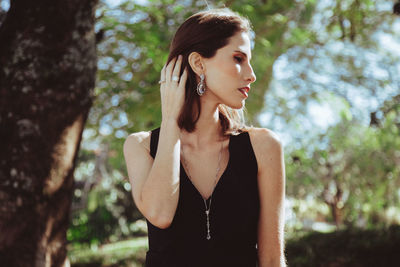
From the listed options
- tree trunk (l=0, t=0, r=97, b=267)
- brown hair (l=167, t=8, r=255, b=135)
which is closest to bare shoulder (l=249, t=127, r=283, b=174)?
brown hair (l=167, t=8, r=255, b=135)

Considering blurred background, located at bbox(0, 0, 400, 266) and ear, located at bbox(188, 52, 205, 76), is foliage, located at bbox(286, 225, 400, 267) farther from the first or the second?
ear, located at bbox(188, 52, 205, 76)

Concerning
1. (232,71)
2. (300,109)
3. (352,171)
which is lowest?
(352,171)

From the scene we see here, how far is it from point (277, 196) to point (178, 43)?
1.03m

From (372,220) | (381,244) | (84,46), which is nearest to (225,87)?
(84,46)

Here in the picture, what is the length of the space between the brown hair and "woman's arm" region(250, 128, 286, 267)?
292mm

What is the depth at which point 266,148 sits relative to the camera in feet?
7.57

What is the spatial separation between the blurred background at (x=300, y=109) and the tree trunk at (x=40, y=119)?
1419mm

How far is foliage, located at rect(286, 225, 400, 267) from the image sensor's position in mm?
7559

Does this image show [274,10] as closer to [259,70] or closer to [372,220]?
[259,70]

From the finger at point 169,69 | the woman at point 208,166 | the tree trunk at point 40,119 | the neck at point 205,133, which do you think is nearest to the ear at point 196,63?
the woman at point 208,166

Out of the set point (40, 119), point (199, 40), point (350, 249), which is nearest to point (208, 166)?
point (199, 40)

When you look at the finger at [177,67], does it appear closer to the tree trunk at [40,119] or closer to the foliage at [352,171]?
the tree trunk at [40,119]

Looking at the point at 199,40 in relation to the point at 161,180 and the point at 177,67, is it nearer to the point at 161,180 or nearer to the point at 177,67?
the point at 177,67

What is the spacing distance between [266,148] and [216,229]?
0.52 m
